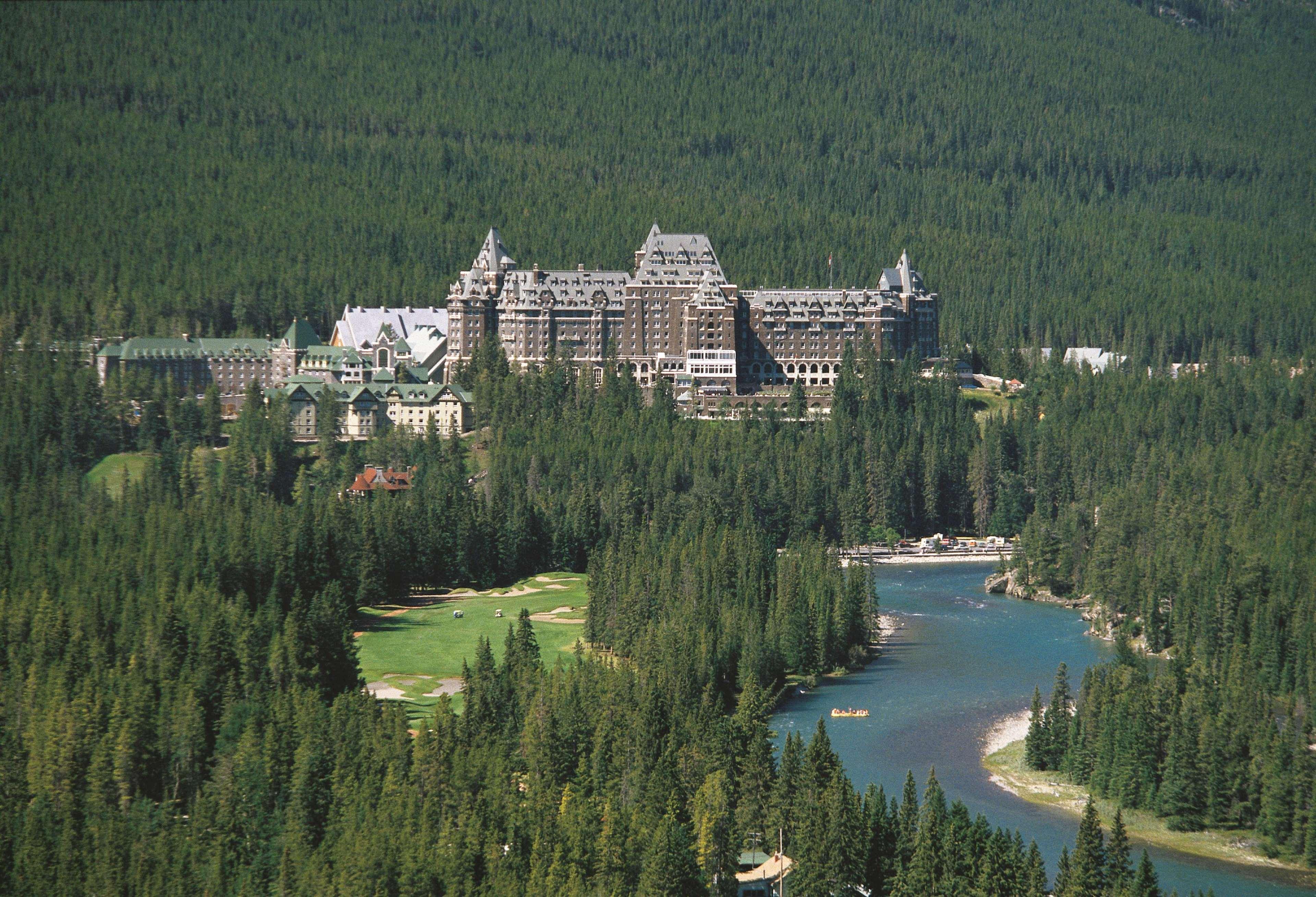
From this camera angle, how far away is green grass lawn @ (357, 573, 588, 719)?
10506cm

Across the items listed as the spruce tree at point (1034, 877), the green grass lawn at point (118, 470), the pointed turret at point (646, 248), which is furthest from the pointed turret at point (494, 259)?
the spruce tree at point (1034, 877)

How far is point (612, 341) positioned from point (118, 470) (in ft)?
158

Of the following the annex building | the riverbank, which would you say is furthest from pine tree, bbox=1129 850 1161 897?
the annex building

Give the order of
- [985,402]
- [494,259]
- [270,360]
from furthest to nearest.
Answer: [494,259], [270,360], [985,402]

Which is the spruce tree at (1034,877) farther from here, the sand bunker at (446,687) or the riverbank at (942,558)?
the riverbank at (942,558)

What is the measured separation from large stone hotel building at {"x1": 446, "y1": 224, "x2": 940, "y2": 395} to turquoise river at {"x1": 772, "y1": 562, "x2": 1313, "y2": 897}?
137ft

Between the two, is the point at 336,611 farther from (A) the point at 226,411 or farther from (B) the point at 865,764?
(A) the point at 226,411

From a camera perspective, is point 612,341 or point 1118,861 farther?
point 612,341

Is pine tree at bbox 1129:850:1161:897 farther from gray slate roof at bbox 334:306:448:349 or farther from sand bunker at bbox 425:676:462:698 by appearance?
gray slate roof at bbox 334:306:448:349

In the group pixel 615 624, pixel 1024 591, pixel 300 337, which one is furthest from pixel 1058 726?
pixel 300 337

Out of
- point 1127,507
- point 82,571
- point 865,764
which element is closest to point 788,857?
point 865,764

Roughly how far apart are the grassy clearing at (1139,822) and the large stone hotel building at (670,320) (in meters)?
91.1

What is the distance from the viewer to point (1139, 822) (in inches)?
3292

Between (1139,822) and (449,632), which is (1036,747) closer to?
(1139,822)
